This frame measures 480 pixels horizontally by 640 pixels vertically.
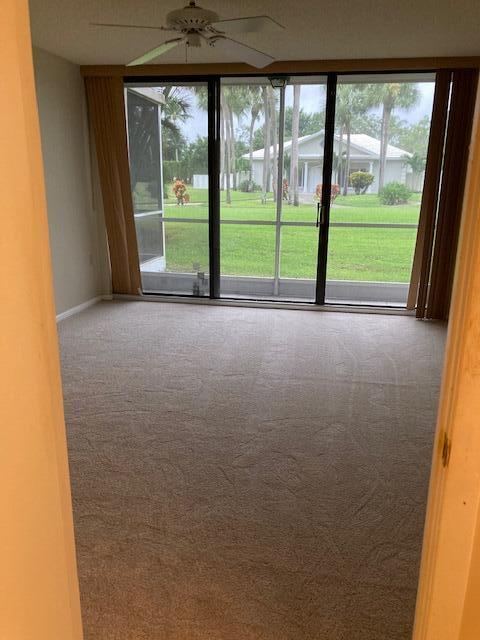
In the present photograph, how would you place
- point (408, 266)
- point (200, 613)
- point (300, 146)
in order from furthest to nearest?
point (408, 266) < point (300, 146) < point (200, 613)

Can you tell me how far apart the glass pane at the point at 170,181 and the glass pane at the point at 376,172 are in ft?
4.86

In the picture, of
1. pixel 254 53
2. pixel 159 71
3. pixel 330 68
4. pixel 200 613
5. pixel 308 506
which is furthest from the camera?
pixel 159 71

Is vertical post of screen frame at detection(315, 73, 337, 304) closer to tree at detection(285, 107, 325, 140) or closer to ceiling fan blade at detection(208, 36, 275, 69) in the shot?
tree at detection(285, 107, 325, 140)

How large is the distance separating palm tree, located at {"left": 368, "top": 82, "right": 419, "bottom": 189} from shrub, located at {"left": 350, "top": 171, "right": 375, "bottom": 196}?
0.40 meters

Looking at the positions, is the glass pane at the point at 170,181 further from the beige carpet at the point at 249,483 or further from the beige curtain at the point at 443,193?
the beige curtain at the point at 443,193

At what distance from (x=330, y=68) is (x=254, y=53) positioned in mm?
1685

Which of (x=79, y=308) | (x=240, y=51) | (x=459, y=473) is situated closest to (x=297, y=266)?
(x=79, y=308)

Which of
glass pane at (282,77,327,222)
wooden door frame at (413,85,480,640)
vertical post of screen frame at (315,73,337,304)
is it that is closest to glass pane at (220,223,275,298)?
glass pane at (282,77,327,222)

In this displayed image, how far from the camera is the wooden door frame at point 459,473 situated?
30.2 inches

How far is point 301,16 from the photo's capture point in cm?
337

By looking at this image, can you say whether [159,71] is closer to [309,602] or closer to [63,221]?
[63,221]

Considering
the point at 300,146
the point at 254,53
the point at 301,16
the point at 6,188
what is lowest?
the point at 6,188

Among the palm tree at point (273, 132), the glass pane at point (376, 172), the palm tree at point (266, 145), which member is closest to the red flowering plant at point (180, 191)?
the palm tree at point (266, 145)

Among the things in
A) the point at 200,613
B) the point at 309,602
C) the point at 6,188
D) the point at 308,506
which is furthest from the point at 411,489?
the point at 6,188
